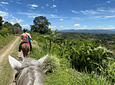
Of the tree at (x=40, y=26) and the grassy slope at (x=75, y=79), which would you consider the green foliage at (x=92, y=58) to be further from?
the tree at (x=40, y=26)

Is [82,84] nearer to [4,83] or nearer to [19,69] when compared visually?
[19,69]

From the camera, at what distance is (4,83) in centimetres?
375

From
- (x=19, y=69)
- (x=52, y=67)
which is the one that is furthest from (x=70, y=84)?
(x=19, y=69)

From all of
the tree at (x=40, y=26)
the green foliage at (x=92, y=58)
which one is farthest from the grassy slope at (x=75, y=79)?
the tree at (x=40, y=26)

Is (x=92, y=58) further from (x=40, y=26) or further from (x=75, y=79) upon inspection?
(x=40, y=26)

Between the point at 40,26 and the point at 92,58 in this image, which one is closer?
the point at 92,58

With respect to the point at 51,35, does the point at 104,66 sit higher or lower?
lower

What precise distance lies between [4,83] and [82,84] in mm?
3943

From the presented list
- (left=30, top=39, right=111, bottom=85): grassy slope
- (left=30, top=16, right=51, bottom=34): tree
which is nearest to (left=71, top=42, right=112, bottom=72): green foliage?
(left=30, top=39, right=111, bottom=85): grassy slope

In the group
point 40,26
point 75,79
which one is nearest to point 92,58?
point 75,79

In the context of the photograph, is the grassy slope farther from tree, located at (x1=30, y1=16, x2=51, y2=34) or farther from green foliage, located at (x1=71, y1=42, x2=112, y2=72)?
tree, located at (x1=30, y1=16, x2=51, y2=34)

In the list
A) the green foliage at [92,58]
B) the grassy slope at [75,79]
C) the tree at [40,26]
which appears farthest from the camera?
the tree at [40,26]

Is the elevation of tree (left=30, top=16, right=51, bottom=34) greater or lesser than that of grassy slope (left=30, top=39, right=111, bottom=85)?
greater

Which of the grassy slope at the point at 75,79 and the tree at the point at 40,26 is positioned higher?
the tree at the point at 40,26
